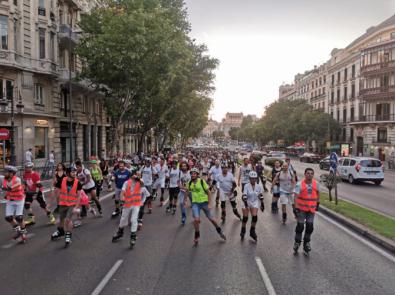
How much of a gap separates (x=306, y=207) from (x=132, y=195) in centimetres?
384

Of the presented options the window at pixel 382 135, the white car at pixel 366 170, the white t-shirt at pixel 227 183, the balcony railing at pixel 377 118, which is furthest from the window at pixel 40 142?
the window at pixel 382 135

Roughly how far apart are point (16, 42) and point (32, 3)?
3.42 meters

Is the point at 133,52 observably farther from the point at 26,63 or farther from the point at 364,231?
the point at 364,231

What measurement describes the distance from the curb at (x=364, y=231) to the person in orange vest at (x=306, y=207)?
1.83 metres

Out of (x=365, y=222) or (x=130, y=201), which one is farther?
(x=365, y=222)

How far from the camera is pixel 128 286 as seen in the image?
542 cm

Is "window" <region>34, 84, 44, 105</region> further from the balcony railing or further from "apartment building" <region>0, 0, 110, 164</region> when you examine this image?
the balcony railing

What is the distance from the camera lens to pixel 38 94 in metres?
26.0

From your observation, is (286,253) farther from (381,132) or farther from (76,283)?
(381,132)

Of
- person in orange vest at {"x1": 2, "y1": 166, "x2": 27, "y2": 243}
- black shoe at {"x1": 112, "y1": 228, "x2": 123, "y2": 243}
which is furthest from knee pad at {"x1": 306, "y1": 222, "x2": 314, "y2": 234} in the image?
person in orange vest at {"x1": 2, "y1": 166, "x2": 27, "y2": 243}

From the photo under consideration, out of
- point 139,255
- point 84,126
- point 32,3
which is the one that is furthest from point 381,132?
point 139,255

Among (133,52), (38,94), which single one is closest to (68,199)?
(133,52)

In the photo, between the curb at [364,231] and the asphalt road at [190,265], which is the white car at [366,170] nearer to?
the curb at [364,231]

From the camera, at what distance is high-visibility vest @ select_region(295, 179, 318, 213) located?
709 centimetres
